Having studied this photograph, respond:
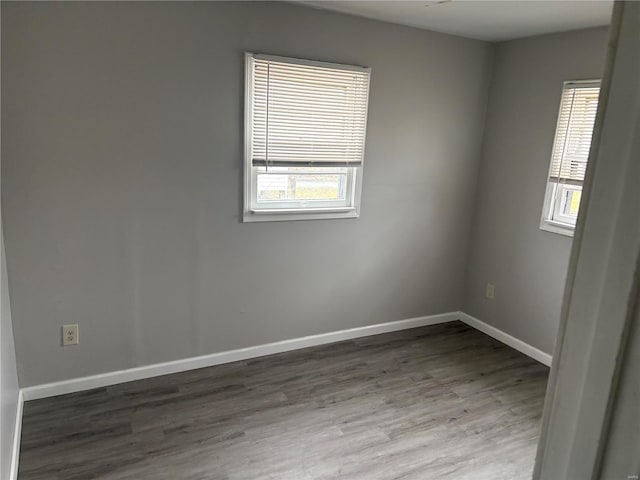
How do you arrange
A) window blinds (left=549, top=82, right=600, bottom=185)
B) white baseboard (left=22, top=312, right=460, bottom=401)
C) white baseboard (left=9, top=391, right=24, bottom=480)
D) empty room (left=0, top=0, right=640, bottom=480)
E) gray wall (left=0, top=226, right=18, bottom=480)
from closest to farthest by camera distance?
gray wall (left=0, top=226, right=18, bottom=480) < white baseboard (left=9, top=391, right=24, bottom=480) < empty room (left=0, top=0, right=640, bottom=480) < white baseboard (left=22, top=312, right=460, bottom=401) < window blinds (left=549, top=82, right=600, bottom=185)

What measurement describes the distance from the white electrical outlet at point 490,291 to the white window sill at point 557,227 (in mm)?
677

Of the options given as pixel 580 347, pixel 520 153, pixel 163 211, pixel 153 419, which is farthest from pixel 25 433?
pixel 520 153

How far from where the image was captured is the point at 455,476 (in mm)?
2213

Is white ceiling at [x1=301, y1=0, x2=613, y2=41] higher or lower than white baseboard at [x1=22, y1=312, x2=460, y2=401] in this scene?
higher

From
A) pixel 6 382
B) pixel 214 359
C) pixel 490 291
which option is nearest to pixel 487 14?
pixel 490 291

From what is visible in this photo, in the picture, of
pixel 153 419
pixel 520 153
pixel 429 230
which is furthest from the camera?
pixel 429 230

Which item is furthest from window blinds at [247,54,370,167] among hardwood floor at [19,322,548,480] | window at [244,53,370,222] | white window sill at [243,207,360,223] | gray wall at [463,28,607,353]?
hardwood floor at [19,322,548,480]

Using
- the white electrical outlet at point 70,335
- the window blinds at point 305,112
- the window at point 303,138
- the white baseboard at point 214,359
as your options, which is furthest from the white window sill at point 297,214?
the white electrical outlet at point 70,335

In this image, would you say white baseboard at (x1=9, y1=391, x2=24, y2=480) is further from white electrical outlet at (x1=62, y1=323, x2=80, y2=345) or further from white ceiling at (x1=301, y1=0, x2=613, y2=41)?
white ceiling at (x1=301, y1=0, x2=613, y2=41)

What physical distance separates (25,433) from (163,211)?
136cm

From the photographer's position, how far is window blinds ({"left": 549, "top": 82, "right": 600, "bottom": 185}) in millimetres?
2967

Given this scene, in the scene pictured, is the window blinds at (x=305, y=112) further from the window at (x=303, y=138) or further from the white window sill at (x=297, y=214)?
the white window sill at (x=297, y=214)

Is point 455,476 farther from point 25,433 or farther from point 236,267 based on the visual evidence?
point 25,433

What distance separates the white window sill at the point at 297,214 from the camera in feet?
9.81
